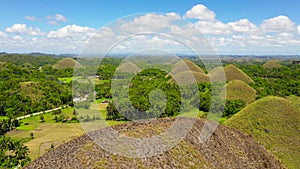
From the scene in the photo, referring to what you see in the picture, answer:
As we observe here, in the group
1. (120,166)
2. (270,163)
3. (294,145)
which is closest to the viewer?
(120,166)

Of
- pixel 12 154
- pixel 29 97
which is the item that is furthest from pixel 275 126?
pixel 29 97

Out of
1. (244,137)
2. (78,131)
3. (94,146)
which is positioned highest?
(94,146)

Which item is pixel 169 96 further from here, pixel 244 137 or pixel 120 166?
pixel 120 166

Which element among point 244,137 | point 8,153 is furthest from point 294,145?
point 8,153

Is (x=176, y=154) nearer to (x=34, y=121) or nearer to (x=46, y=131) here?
(x=46, y=131)

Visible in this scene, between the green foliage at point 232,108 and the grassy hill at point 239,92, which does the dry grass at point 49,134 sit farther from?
the grassy hill at point 239,92

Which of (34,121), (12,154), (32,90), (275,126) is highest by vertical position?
(275,126)

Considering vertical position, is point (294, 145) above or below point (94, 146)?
below
